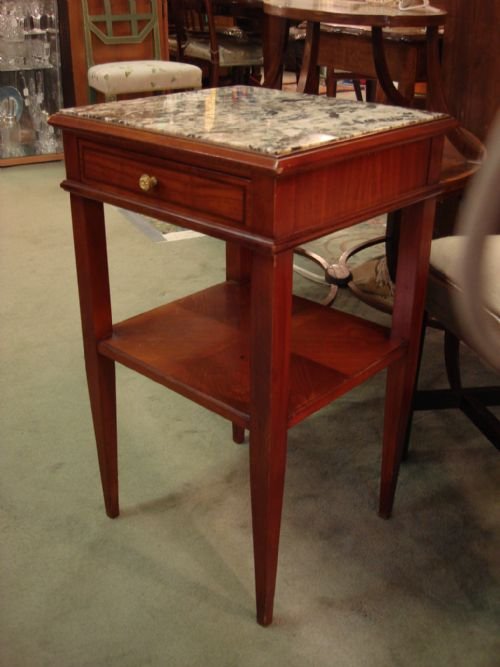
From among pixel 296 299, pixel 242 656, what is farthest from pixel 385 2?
pixel 242 656

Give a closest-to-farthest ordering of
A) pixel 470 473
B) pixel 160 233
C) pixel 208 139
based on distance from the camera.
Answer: pixel 208 139 < pixel 470 473 < pixel 160 233

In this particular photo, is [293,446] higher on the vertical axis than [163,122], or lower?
lower

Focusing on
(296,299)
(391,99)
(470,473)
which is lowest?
(470,473)

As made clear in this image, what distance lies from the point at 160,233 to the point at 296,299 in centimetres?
166

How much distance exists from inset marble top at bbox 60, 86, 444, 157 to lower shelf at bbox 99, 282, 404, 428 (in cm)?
37

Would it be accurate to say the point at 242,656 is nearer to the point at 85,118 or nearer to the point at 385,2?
the point at 85,118

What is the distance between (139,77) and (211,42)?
34.7 inches

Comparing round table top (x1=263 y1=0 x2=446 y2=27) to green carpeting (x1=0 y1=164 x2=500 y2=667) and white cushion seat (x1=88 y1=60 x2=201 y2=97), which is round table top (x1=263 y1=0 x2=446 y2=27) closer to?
green carpeting (x1=0 y1=164 x2=500 y2=667)

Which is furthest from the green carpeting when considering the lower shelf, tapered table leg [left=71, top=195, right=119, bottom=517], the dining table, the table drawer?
the dining table

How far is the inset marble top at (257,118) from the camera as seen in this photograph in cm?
96

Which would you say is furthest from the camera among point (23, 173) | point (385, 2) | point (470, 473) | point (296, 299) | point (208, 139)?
point (23, 173)

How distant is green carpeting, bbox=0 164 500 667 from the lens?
1.17 meters

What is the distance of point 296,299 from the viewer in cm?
143

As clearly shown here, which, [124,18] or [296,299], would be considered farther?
[124,18]
